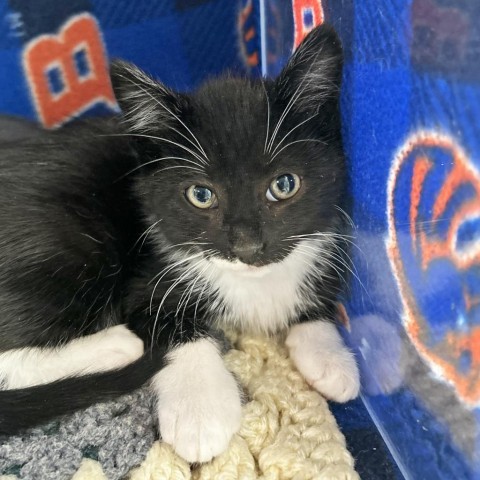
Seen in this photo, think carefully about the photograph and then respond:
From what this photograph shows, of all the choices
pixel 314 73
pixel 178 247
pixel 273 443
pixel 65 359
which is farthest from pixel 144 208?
pixel 273 443

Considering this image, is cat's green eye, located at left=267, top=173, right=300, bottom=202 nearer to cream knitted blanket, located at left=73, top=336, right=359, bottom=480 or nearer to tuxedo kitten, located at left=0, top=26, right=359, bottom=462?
tuxedo kitten, located at left=0, top=26, right=359, bottom=462

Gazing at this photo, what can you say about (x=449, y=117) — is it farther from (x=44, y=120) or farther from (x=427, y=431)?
(x=44, y=120)

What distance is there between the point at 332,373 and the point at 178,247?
0.44 meters

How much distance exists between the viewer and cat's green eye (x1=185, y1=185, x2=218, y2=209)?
123cm

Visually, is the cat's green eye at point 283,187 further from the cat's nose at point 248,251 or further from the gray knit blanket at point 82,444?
the gray knit blanket at point 82,444

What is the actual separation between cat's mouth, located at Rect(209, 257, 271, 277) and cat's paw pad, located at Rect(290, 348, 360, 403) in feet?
0.90

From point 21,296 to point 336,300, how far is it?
0.74m

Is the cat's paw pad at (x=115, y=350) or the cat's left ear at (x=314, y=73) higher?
the cat's left ear at (x=314, y=73)

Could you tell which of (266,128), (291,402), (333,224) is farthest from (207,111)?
(291,402)

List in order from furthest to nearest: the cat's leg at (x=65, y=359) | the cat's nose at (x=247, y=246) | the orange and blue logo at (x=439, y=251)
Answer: the cat's leg at (x=65, y=359)
the cat's nose at (x=247, y=246)
the orange and blue logo at (x=439, y=251)

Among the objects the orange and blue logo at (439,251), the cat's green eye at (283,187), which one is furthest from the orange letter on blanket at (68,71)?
the orange and blue logo at (439,251)

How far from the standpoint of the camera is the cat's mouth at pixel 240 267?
1177mm

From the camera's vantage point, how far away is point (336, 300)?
148 cm

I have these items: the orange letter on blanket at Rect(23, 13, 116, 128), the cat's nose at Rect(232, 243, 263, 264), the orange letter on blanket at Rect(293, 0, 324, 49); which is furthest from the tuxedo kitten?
the orange letter on blanket at Rect(23, 13, 116, 128)
